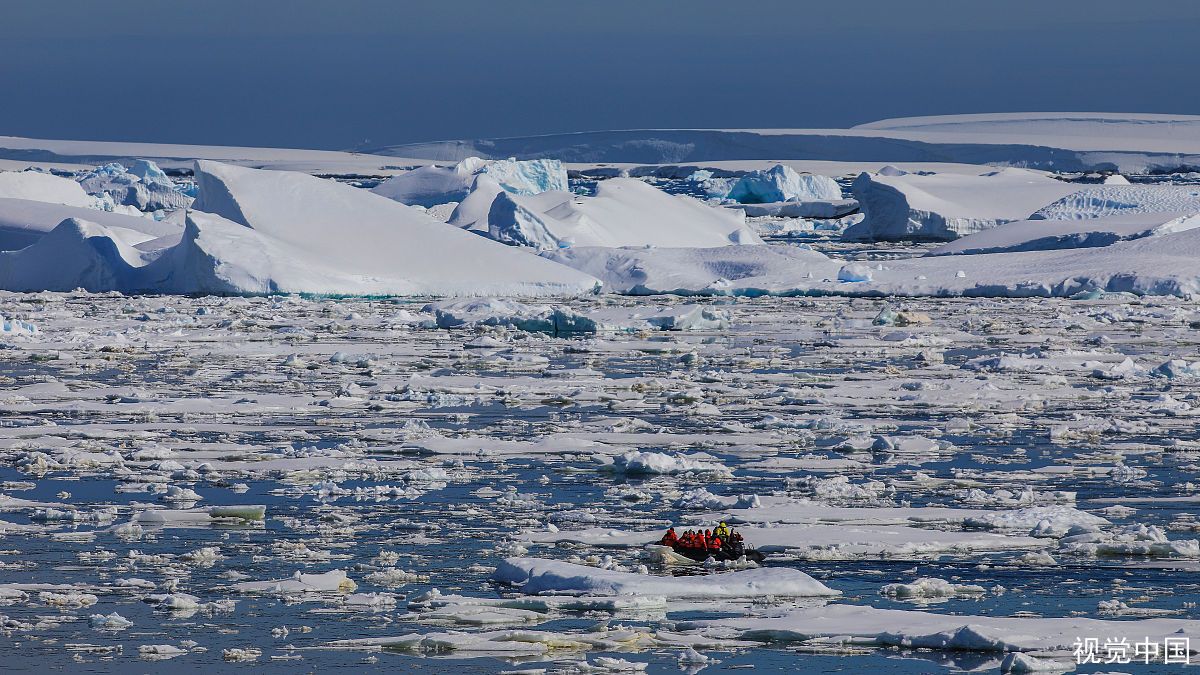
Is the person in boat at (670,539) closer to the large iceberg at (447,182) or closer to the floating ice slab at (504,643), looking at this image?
the floating ice slab at (504,643)

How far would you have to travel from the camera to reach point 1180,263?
16047 mm

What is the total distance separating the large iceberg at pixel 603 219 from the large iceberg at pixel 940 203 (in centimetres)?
259

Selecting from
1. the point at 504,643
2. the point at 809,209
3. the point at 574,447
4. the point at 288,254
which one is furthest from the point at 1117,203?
the point at 504,643

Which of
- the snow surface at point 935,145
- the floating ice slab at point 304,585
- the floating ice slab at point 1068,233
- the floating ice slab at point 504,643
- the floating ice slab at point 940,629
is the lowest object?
the floating ice slab at point 504,643

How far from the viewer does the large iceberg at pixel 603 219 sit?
19672 mm

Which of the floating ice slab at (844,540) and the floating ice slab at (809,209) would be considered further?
the floating ice slab at (809,209)

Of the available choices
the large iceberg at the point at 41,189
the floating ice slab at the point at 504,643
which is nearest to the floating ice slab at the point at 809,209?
the large iceberg at the point at 41,189

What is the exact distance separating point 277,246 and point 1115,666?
41.7 ft

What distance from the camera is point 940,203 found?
24062 mm

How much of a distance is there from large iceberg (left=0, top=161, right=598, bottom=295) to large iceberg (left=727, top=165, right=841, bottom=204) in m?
16.6

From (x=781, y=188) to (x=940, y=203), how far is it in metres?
8.89

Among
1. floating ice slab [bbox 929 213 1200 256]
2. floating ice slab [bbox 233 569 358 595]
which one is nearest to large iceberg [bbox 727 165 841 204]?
floating ice slab [bbox 929 213 1200 256]

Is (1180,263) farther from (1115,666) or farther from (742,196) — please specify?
(742,196)

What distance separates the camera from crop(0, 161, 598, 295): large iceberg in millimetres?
15320
